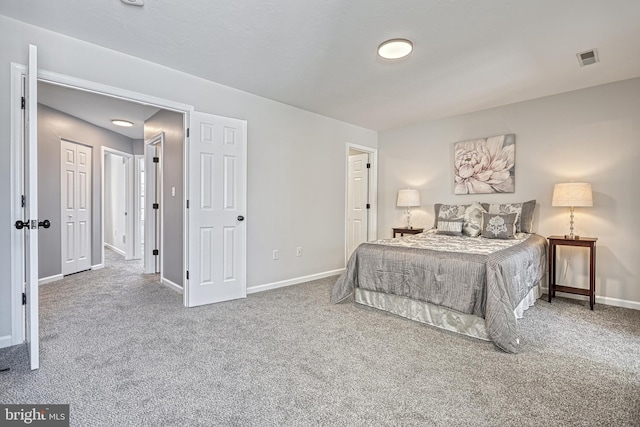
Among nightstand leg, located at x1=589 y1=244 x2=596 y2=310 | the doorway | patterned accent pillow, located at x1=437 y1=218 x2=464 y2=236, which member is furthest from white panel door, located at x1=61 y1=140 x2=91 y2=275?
nightstand leg, located at x1=589 y1=244 x2=596 y2=310

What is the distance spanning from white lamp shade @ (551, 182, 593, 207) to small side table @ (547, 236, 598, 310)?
387 mm

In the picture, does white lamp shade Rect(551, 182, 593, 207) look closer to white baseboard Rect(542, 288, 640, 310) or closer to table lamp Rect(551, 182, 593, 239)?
table lamp Rect(551, 182, 593, 239)

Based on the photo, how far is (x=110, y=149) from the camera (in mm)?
5387

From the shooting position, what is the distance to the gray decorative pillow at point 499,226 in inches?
137

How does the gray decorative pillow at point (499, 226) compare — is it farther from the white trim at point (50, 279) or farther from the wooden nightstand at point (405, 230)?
the white trim at point (50, 279)

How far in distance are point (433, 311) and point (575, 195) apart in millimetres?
2032

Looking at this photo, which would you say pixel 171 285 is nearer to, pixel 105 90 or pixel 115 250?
pixel 105 90

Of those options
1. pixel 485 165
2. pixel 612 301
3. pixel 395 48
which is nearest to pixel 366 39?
pixel 395 48

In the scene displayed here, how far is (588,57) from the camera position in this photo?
2.73m

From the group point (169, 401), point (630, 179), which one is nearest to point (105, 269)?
point (169, 401)

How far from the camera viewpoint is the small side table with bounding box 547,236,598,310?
10.2 feet

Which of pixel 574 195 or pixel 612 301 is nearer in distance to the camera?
pixel 574 195

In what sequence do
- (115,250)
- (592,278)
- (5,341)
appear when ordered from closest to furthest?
1. (5,341)
2. (592,278)
3. (115,250)

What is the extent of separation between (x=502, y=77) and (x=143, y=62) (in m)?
3.51
